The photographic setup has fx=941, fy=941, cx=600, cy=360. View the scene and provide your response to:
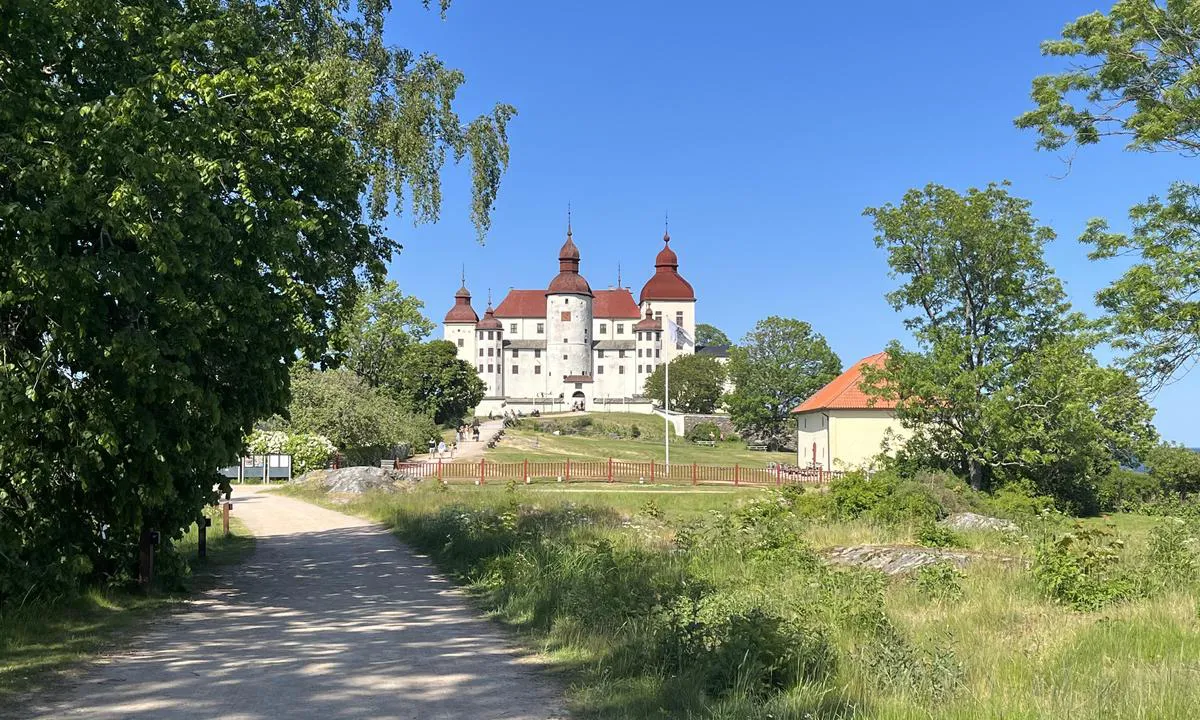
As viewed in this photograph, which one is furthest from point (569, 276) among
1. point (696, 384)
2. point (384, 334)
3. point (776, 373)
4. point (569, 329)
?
point (384, 334)

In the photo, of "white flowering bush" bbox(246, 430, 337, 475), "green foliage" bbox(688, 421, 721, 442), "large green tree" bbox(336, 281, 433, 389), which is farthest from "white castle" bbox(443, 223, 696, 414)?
"white flowering bush" bbox(246, 430, 337, 475)

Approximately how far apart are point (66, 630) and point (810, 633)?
7564 millimetres

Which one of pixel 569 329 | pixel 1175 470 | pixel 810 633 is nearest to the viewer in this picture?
pixel 810 633

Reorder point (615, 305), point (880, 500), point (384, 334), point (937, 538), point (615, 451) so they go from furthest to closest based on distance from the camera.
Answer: point (615, 305) → point (615, 451) → point (384, 334) → point (880, 500) → point (937, 538)

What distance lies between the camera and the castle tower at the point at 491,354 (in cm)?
13775

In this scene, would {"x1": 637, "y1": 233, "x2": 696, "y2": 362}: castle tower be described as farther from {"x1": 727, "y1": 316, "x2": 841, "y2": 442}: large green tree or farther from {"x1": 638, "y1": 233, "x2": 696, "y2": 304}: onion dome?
{"x1": 727, "y1": 316, "x2": 841, "y2": 442}: large green tree

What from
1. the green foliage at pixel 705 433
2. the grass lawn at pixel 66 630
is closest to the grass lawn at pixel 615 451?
the green foliage at pixel 705 433

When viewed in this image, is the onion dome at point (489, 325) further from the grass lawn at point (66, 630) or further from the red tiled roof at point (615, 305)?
the grass lawn at point (66, 630)

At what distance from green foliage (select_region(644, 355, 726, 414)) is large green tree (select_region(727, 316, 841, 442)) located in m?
21.7

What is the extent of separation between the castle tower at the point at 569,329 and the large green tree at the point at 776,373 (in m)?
47.6

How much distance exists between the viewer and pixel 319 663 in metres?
8.24

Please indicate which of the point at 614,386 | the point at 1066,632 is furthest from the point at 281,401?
the point at 614,386

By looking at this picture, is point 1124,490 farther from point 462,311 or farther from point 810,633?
point 462,311

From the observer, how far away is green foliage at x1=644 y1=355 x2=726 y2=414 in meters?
112
